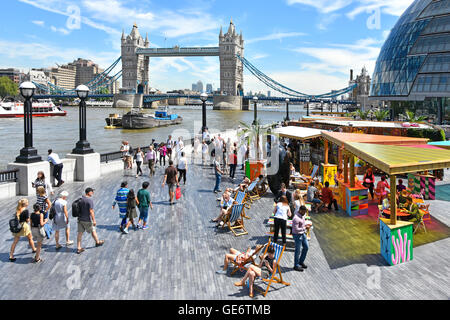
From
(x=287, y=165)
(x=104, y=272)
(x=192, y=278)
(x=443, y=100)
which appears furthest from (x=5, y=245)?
(x=443, y=100)

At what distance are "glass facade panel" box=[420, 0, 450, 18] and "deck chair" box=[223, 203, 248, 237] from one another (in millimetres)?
55726

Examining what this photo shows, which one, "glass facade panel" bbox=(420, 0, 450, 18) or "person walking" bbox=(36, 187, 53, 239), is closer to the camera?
"person walking" bbox=(36, 187, 53, 239)

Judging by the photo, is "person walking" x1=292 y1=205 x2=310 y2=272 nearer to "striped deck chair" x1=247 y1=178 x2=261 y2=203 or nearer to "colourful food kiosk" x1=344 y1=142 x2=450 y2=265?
"colourful food kiosk" x1=344 y1=142 x2=450 y2=265

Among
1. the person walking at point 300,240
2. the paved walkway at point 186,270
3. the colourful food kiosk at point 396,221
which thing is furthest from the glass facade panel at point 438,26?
the person walking at point 300,240

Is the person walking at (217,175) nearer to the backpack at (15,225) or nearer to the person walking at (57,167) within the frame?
the person walking at (57,167)

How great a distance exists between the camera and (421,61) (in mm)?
52844

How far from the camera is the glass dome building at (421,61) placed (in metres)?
50.4

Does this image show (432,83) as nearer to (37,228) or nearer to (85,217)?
(85,217)

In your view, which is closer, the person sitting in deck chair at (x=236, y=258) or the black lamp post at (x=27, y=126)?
the person sitting in deck chair at (x=236, y=258)

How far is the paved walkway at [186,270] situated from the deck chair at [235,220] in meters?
0.22

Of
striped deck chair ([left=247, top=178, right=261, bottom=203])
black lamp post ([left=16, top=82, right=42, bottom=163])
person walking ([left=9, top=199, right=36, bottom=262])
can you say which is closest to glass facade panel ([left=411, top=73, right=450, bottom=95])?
striped deck chair ([left=247, top=178, right=261, bottom=203])

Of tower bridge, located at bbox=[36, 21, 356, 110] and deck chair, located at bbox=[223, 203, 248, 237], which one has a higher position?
tower bridge, located at bbox=[36, 21, 356, 110]

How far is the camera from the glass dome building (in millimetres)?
50438

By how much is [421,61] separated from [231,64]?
128690 mm
